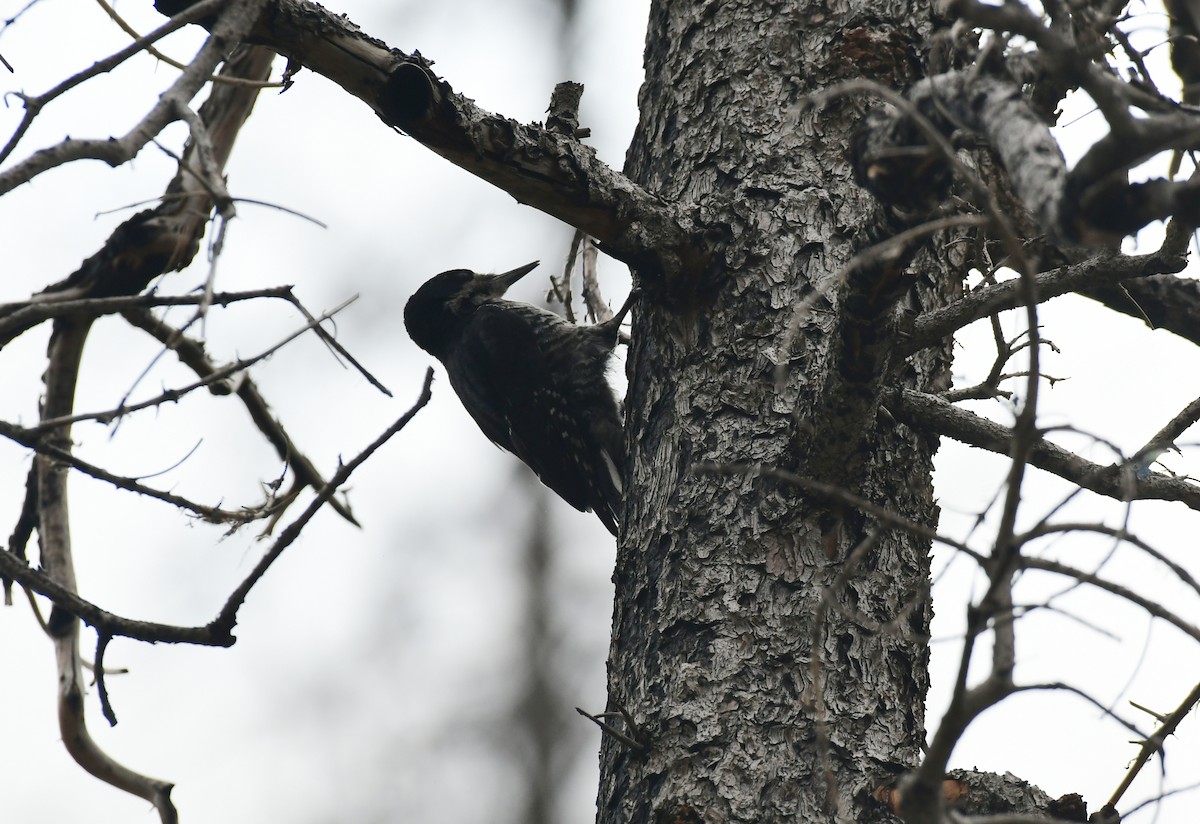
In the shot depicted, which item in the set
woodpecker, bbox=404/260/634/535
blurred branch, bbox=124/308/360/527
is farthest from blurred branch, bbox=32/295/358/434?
woodpecker, bbox=404/260/634/535

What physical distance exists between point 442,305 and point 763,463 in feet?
10.5

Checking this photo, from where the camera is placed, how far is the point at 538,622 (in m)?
9.48

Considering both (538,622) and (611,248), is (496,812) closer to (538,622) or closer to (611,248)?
(538,622)

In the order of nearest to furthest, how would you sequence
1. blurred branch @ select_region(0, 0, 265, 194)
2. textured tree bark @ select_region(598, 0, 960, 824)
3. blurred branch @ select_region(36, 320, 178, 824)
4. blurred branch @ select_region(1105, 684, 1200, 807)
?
blurred branch @ select_region(0, 0, 265, 194) < blurred branch @ select_region(1105, 684, 1200, 807) < textured tree bark @ select_region(598, 0, 960, 824) < blurred branch @ select_region(36, 320, 178, 824)

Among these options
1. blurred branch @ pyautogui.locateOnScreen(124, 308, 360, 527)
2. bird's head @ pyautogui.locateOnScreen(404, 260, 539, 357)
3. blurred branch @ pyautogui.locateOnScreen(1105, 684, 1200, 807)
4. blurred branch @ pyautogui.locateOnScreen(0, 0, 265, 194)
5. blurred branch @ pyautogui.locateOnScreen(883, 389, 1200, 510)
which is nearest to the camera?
blurred branch @ pyautogui.locateOnScreen(0, 0, 265, 194)

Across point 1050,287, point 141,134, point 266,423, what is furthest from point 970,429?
point 266,423

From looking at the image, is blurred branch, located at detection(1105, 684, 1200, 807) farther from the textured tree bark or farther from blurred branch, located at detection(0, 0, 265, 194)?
blurred branch, located at detection(0, 0, 265, 194)

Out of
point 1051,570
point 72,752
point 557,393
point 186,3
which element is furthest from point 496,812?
point 1051,570

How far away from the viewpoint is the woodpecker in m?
4.48

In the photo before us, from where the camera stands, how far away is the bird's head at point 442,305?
17.0 feet

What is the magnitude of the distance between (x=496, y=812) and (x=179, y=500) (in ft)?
24.1

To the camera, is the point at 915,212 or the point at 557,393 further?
the point at 557,393

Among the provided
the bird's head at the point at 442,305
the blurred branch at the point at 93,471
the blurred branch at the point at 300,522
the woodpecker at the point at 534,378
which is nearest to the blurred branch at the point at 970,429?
the blurred branch at the point at 300,522

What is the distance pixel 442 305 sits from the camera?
519 centimetres
